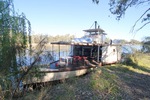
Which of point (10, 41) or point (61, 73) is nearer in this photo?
point (10, 41)

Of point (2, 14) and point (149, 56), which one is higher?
point (2, 14)

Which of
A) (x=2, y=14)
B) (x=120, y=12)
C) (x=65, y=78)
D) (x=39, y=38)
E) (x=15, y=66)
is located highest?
(x=120, y=12)

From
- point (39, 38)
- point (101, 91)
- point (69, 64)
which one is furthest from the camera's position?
point (69, 64)

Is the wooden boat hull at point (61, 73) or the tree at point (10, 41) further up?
the tree at point (10, 41)

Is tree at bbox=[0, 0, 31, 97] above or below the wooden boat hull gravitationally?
above

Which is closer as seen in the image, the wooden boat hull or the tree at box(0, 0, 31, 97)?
the tree at box(0, 0, 31, 97)

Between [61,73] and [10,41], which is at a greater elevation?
[10,41]

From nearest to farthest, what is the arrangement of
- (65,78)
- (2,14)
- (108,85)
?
(2,14) < (108,85) < (65,78)

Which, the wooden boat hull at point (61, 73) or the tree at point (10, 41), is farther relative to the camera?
the wooden boat hull at point (61, 73)

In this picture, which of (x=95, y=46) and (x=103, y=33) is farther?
(x=103, y=33)

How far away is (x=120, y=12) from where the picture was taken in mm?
11406

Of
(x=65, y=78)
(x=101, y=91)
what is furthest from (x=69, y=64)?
(x=101, y=91)

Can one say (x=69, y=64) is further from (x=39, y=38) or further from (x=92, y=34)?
(x=39, y=38)

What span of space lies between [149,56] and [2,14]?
1044 inches
